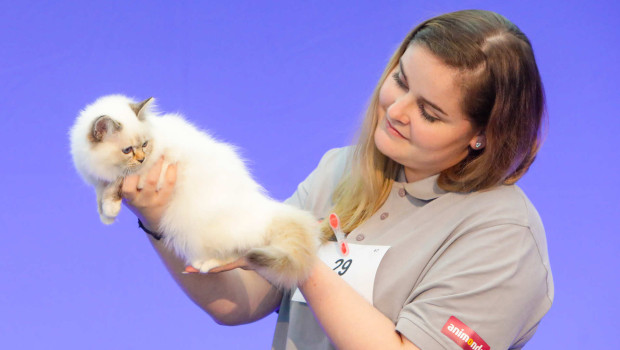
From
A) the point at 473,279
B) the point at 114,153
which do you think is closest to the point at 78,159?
the point at 114,153

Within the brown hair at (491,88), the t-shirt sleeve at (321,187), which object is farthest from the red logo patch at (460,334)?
the t-shirt sleeve at (321,187)

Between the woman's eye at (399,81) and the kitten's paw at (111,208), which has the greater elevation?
the woman's eye at (399,81)

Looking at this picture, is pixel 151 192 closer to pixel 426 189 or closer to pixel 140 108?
pixel 140 108

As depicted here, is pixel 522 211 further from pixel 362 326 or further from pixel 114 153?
pixel 114 153

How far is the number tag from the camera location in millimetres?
1111

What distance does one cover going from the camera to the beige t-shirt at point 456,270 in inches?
39.0

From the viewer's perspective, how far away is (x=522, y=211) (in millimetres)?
1068

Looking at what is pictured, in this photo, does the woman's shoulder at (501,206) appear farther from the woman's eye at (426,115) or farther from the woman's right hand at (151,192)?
the woman's right hand at (151,192)

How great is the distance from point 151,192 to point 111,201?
62mm

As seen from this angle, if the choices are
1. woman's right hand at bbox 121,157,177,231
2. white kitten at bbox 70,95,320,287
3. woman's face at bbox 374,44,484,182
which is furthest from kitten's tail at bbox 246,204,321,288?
woman's face at bbox 374,44,484,182

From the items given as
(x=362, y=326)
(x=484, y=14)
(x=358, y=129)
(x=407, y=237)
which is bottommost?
(x=362, y=326)

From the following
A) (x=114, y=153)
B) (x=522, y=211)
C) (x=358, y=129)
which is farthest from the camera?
(x=358, y=129)

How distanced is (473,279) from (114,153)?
1.96 ft

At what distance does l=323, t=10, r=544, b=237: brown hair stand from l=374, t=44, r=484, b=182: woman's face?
0.02m
